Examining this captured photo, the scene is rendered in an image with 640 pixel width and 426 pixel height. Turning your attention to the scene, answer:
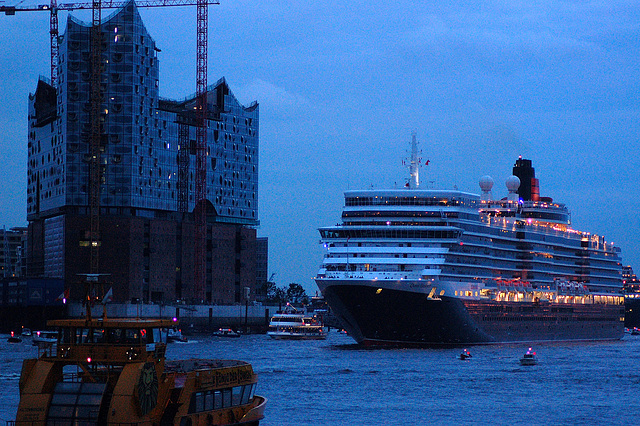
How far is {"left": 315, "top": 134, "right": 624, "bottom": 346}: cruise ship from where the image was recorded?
93.2 metres

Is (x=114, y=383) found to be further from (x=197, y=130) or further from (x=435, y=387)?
(x=197, y=130)

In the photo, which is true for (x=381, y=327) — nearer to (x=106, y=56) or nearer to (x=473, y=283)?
(x=473, y=283)

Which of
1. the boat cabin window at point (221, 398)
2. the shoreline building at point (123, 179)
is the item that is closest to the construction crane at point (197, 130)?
the shoreline building at point (123, 179)

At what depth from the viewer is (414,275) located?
307 ft

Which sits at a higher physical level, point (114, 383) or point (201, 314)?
point (114, 383)

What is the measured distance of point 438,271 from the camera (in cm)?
9450

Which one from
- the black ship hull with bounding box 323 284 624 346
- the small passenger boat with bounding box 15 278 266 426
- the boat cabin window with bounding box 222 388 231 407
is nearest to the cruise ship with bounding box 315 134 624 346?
the black ship hull with bounding box 323 284 624 346

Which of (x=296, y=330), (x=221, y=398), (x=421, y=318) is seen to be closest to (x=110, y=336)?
(x=221, y=398)

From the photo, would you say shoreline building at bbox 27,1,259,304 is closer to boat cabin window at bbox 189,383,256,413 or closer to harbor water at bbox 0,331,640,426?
harbor water at bbox 0,331,640,426

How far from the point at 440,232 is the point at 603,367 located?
22204mm

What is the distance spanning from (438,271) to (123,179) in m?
88.9

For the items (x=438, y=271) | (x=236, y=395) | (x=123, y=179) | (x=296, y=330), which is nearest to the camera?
(x=236, y=395)

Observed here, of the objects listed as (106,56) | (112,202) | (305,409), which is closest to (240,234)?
(112,202)

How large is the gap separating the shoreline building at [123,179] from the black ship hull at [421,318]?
76566 millimetres
